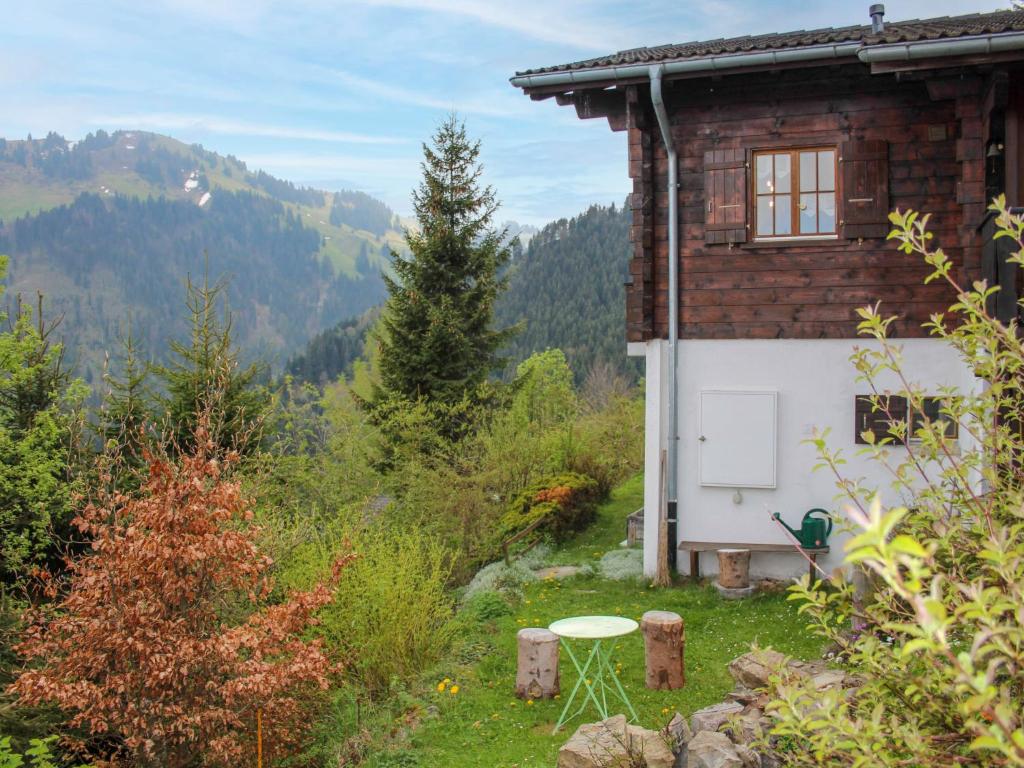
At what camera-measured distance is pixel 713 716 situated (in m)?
6.39

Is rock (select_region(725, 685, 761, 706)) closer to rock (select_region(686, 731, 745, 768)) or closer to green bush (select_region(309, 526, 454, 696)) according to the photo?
rock (select_region(686, 731, 745, 768))

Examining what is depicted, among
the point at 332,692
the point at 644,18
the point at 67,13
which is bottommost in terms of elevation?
the point at 332,692

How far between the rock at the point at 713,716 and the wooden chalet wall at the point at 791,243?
533 centimetres

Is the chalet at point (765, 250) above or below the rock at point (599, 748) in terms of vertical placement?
above

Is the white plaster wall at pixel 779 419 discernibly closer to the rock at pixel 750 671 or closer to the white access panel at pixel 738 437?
the white access panel at pixel 738 437

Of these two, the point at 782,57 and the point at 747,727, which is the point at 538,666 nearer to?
the point at 747,727

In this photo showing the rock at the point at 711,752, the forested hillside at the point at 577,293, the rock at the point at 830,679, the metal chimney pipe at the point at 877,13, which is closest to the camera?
the rock at the point at 711,752

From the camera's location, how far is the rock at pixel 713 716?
20.6 ft

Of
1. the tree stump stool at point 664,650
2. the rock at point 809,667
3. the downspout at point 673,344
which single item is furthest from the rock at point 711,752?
the downspout at point 673,344

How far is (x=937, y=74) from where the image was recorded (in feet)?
30.8

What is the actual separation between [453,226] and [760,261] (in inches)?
528

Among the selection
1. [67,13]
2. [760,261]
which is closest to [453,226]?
[760,261]

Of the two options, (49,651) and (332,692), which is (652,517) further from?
(49,651)

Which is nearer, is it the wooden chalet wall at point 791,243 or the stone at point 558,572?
the wooden chalet wall at point 791,243
